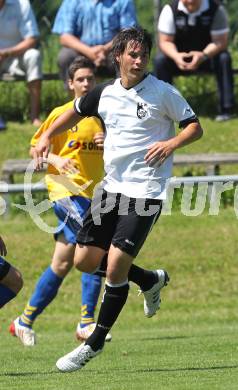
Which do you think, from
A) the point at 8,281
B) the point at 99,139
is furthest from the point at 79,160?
the point at 8,281

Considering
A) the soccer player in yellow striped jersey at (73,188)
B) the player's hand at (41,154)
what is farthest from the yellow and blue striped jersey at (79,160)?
the player's hand at (41,154)

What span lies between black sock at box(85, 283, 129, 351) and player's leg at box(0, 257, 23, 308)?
61 centimetres

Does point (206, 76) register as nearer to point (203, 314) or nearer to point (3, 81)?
point (3, 81)

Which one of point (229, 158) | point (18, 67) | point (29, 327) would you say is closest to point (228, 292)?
point (229, 158)

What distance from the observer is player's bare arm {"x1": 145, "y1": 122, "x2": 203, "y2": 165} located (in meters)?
7.52

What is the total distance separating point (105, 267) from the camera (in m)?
8.27

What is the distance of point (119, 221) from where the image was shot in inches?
305

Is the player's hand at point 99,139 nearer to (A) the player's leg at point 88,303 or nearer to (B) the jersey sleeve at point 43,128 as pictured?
(B) the jersey sleeve at point 43,128

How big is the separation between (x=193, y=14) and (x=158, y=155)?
700 cm

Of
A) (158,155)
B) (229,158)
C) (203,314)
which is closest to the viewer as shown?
(158,155)

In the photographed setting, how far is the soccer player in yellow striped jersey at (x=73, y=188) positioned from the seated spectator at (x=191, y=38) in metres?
4.40

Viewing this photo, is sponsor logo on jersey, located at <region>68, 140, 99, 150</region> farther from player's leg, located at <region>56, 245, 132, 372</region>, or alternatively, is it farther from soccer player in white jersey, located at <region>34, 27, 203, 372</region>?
player's leg, located at <region>56, 245, 132, 372</region>

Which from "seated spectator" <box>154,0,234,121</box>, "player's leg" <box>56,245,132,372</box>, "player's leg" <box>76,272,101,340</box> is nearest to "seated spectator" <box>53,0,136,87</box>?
"seated spectator" <box>154,0,234,121</box>

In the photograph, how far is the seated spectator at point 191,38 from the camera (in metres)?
14.2
